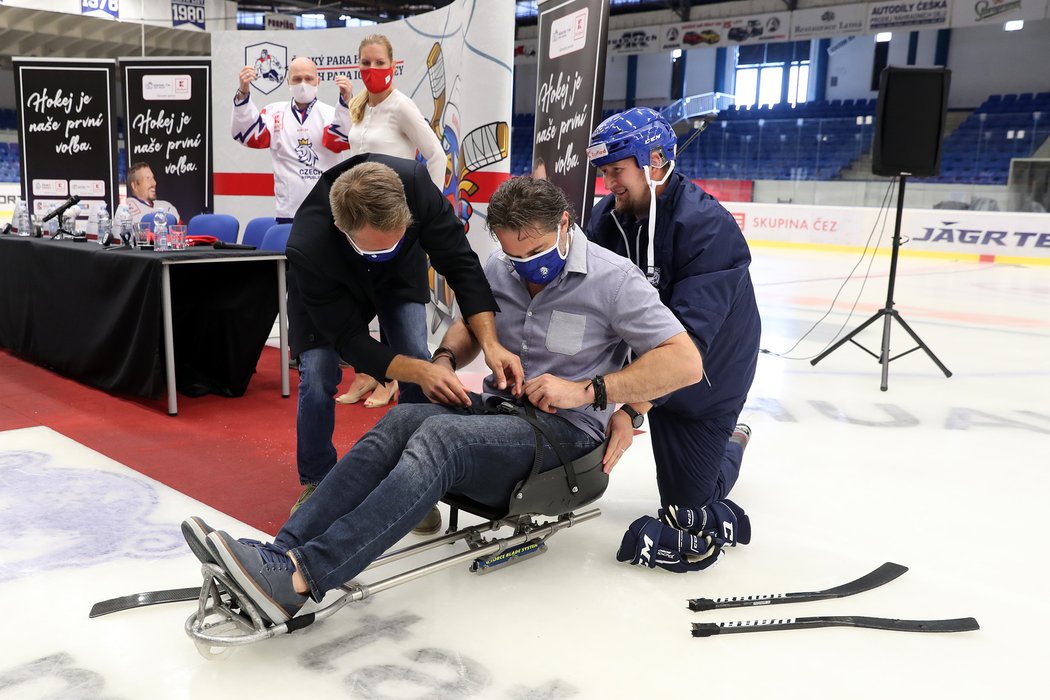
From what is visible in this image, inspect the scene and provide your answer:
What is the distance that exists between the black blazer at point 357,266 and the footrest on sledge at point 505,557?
1.64 feet

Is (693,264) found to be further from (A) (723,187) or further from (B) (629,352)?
(A) (723,187)

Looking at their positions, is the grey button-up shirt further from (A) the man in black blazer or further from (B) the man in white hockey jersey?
(B) the man in white hockey jersey

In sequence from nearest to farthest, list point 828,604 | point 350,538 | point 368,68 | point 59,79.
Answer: point 350,538
point 828,604
point 368,68
point 59,79

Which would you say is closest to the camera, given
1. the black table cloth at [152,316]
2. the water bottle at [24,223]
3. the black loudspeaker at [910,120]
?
the black table cloth at [152,316]

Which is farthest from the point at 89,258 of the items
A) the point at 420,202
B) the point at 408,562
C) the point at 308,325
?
Result: the point at 408,562

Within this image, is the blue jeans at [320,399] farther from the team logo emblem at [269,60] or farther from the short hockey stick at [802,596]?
the team logo emblem at [269,60]

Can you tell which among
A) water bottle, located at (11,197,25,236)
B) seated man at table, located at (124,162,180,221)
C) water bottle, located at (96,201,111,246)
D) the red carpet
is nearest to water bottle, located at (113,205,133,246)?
water bottle, located at (96,201,111,246)

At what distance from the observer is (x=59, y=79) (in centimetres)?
652

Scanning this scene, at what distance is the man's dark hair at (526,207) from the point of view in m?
1.73

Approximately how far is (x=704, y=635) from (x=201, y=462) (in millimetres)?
1794

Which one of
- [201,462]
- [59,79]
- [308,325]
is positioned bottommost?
[201,462]

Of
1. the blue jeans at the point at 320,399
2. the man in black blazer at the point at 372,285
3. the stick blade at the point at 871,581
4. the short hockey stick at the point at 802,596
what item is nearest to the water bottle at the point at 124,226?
the man in black blazer at the point at 372,285

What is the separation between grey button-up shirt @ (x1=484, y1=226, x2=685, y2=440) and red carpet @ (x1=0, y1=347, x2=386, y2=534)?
0.91 meters

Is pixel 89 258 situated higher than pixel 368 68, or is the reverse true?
pixel 368 68
